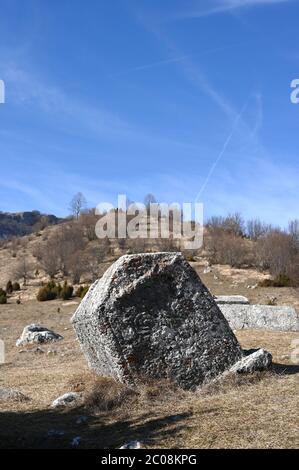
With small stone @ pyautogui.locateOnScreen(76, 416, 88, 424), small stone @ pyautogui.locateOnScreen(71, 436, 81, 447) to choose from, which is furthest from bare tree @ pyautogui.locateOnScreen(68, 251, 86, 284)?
small stone @ pyautogui.locateOnScreen(71, 436, 81, 447)

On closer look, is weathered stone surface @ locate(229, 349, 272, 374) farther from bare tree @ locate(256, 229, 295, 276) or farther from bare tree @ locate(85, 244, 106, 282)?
bare tree @ locate(85, 244, 106, 282)

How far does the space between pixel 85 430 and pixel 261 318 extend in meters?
9.48

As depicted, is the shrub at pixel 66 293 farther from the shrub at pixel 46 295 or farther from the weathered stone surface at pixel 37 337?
the weathered stone surface at pixel 37 337

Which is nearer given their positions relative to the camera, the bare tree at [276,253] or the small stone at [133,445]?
the small stone at [133,445]

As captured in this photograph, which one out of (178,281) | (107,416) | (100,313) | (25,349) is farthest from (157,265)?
(25,349)

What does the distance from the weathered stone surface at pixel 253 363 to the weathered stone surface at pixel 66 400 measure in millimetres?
2375

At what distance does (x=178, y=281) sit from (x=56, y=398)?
270cm

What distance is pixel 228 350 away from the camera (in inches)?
325

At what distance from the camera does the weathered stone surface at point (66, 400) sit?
7828 mm

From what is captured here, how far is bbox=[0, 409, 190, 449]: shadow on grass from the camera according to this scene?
237 inches

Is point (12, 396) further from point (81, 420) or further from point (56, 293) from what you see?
point (56, 293)

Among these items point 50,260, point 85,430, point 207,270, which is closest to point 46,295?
point 207,270

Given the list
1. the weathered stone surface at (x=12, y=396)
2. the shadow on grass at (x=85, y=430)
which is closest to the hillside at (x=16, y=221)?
the weathered stone surface at (x=12, y=396)

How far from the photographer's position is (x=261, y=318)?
15164 millimetres
